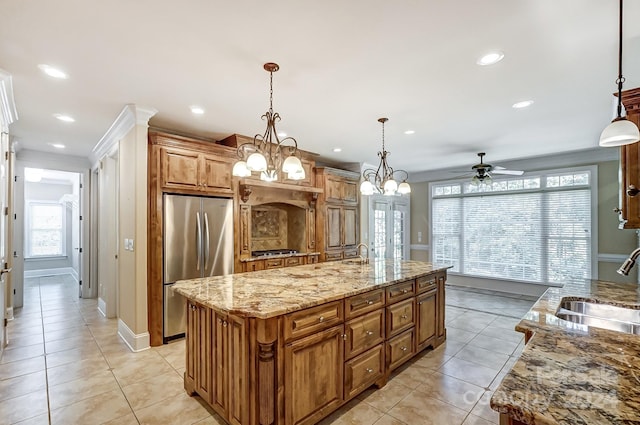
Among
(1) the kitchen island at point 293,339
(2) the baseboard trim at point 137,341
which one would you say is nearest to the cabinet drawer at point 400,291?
(1) the kitchen island at point 293,339

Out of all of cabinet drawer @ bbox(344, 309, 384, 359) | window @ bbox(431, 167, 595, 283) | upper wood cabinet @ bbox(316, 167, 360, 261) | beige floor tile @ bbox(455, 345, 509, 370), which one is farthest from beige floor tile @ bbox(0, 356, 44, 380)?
window @ bbox(431, 167, 595, 283)

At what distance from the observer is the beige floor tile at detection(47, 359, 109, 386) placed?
2705 mm

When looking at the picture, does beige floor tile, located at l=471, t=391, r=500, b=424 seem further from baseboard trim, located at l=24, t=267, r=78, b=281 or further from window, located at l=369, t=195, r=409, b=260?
baseboard trim, located at l=24, t=267, r=78, b=281

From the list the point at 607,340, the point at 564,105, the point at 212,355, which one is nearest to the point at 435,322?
the point at 607,340

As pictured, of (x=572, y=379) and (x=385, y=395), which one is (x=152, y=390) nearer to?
(x=385, y=395)

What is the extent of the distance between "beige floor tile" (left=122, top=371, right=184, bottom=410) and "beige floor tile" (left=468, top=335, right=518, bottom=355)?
3.23 meters

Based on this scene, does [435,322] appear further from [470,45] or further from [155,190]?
[155,190]

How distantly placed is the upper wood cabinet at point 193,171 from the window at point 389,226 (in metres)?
3.39

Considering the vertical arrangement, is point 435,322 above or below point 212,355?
below

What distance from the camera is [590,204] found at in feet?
17.0

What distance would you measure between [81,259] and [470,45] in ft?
22.5

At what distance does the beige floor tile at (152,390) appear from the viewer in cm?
237

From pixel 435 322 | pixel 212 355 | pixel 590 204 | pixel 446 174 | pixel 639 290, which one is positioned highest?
pixel 446 174

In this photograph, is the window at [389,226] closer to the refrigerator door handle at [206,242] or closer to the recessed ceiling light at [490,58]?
the refrigerator door handle at [206,242]
